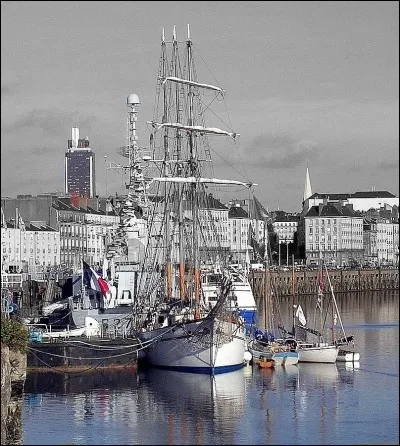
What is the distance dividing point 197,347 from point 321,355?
622 centimetres

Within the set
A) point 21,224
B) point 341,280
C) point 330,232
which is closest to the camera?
point 21,224

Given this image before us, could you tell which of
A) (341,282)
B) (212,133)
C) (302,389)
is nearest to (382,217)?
(341,282)

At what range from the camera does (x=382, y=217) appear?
190 m

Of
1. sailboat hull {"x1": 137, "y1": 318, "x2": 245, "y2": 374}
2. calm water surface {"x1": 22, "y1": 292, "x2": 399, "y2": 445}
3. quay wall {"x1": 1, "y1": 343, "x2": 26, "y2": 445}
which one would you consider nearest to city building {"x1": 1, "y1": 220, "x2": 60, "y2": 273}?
sailboat hull {"x1": 137, "y1": 318, "x2": 245, "y2": 374}

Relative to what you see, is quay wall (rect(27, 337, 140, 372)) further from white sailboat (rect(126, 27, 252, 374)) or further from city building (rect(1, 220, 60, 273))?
city building (rect(1, 220, 60, 273))

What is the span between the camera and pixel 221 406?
4322 centimetres

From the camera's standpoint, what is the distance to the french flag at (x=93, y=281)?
189ft

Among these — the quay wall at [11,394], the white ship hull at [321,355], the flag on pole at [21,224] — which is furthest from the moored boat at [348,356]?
the flag on pole at [21,224]

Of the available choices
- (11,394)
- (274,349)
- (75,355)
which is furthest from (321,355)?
(11,394)

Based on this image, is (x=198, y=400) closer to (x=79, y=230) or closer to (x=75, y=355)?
(x=75, y=355)

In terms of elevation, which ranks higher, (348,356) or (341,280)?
(341,280)

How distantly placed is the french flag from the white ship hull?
9.00 metres

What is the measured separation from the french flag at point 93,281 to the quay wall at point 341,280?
67.5 meters

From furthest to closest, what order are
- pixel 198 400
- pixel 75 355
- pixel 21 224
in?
pixel 21 224
pixel 75 355
pixel 198 400
